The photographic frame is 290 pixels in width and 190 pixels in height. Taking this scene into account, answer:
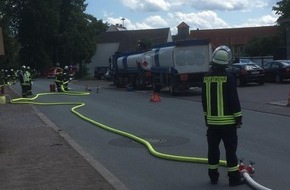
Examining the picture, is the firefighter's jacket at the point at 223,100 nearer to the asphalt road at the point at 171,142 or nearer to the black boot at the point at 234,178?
the black boot at the point at 234,178

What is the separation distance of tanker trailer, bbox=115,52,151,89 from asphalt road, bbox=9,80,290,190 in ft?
43.6

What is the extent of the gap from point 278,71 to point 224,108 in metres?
27.5

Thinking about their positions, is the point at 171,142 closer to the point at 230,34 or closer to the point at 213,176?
the point at 213,176

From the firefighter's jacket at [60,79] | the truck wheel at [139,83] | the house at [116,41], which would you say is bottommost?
the truck wheel at [139,83]

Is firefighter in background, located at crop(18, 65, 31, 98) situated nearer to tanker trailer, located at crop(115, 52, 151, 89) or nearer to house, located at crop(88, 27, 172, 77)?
tanker trailer, located at crop(115, 52, 151, 89)

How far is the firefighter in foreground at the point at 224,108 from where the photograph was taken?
7082 millimetres

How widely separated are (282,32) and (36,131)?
64001mm

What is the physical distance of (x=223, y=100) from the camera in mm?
7117

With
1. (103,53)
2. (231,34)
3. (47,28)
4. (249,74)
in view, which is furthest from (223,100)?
(231,34)

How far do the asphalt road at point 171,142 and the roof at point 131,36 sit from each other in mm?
75424

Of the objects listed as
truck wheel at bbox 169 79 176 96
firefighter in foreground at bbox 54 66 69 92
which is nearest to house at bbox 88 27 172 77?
firefighter in foreground at bbox 54 66 69 92

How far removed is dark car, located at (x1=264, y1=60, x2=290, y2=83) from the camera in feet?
108

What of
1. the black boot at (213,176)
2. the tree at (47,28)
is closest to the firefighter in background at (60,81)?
the black boot at (213,176)

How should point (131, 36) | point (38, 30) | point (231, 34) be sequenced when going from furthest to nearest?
point (231, 34)
point (131, 36)
point (38, 30)
